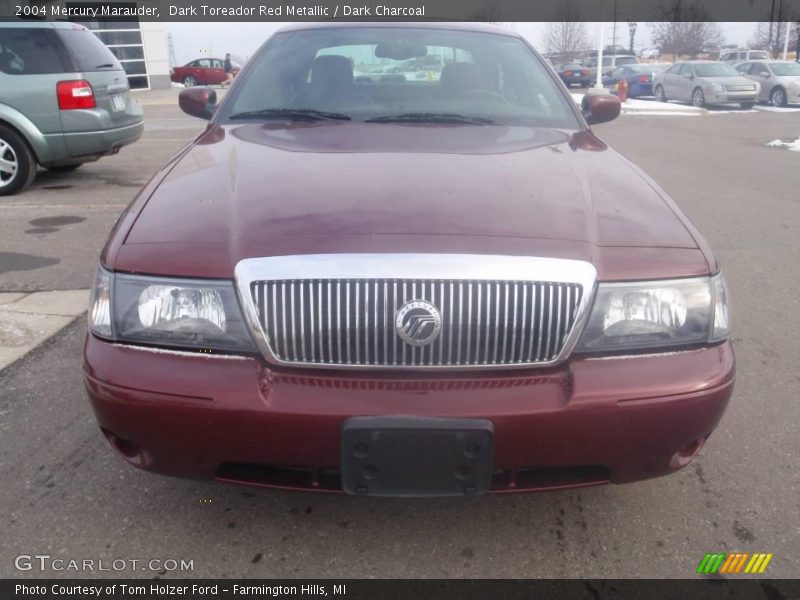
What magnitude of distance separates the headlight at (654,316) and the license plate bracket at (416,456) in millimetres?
410

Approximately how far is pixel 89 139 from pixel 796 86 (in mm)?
22525

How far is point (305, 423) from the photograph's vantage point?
6.31 ft

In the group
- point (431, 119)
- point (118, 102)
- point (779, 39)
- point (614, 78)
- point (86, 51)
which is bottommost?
point (614, 78)

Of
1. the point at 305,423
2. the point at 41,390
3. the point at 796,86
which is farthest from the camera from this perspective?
the point at 796,86

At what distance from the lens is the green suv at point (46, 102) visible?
7.63 meters

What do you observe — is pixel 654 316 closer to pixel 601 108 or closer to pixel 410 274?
pixel 410 274

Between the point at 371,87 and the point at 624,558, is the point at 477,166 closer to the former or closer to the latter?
the point at 371,87

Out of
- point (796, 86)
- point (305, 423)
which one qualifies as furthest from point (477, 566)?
point (796, 86)

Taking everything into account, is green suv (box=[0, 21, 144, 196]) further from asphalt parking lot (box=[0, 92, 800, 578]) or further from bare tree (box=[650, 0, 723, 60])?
bare tree (box=[650, 0, 723, 60])

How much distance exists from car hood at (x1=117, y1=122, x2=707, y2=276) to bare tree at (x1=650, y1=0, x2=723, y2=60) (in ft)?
207

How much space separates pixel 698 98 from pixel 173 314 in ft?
81.8

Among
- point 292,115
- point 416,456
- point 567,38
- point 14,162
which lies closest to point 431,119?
point 292,115

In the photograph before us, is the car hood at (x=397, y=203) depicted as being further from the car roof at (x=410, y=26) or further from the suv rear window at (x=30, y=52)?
the suv rear window at (x=30, y=52)

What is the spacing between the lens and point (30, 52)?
7.72 meters
